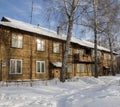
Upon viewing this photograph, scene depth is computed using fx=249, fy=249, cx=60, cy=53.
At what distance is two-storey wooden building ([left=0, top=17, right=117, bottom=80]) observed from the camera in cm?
2722

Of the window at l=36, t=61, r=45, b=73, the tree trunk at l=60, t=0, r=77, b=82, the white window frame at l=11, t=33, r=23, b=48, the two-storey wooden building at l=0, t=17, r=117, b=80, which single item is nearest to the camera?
the tree trunk at l=60, t=0, r=77, b=82

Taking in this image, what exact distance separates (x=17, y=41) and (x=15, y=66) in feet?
9.51

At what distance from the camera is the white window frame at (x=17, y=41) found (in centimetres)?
2809

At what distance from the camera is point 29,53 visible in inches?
1196

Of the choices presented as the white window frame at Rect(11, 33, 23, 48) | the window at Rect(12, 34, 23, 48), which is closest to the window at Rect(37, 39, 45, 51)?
the white window frame at Rect(11, 33, 23, 48)

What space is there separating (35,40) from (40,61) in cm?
284

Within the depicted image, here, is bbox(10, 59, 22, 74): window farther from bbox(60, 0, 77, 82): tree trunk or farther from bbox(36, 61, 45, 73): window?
bbox(60, 0, 77, 82): tree trunk

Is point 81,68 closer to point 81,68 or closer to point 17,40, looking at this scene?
point 81,68

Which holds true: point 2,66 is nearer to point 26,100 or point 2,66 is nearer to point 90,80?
point 90,80

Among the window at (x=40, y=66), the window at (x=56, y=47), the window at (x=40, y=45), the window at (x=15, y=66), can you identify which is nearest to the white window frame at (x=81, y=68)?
the window at (x=56, y=47)

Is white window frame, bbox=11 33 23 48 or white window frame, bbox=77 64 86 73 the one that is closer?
white window frame, bbox=11 33 23 48

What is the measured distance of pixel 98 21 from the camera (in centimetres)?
3344

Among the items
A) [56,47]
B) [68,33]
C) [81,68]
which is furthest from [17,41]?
[81,68]

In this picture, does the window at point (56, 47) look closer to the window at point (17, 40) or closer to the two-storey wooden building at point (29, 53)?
the two-storey wooden building at point (29, 53)
